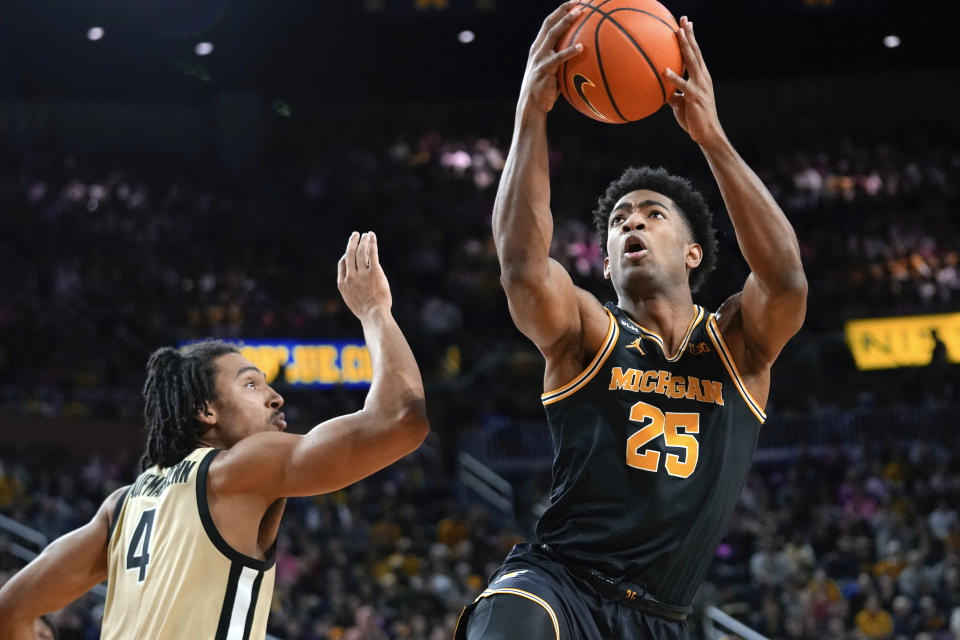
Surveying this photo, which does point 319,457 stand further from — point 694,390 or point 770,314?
point 770,314

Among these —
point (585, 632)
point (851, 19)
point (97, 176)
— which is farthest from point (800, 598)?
point (97, 176)

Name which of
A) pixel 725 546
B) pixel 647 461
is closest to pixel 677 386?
pixel 647 461

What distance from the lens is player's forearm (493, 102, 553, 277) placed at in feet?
11.4

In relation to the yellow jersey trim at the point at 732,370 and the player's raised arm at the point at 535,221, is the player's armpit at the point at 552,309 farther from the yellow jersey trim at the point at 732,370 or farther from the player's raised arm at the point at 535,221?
the yellow jersey trim at the point at 732,370

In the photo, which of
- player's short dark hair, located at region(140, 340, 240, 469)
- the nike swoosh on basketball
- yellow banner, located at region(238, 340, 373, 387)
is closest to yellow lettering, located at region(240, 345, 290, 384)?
yellow banner, located at region(238, 340, 373, 387)

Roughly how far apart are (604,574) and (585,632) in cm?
20

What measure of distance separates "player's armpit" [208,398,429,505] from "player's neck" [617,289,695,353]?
96cm

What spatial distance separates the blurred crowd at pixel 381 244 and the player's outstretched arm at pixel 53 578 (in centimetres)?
1229

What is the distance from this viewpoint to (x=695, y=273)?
169 inches

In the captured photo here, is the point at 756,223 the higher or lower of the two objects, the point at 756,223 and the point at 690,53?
the lower

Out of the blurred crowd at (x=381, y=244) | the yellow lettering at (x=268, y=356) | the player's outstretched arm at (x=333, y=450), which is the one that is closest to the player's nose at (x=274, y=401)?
the player's outstretched arm at (x=333, y=450)

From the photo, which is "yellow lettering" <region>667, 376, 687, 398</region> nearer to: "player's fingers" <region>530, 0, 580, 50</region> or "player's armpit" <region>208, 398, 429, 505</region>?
"player's armpit" <region>208, 398, 429, 505</region>

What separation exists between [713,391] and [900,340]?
1470 cm

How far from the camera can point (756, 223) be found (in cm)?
361
